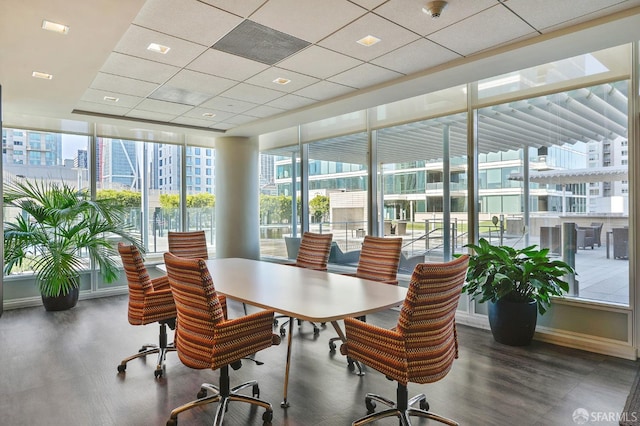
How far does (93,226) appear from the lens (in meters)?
5.48

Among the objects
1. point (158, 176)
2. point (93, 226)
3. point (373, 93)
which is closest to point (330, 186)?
point (373, 93)

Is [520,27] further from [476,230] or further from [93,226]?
[93,226]

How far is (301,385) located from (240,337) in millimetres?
965

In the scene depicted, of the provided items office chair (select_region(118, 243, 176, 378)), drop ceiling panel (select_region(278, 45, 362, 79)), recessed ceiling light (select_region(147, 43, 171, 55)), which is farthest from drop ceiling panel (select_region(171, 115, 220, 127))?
office chair (select_region(118, 243, 176, 378))

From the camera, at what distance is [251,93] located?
15.1ft

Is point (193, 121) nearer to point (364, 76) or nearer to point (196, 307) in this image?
point (364, 76)

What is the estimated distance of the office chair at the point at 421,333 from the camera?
203cm

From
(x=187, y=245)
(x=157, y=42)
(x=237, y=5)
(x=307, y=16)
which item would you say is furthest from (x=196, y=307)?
(x=187, y=245)

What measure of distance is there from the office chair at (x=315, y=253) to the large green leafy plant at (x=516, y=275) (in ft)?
5.14

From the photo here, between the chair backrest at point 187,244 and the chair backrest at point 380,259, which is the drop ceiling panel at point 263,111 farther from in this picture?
the chair backrest at point 380,259

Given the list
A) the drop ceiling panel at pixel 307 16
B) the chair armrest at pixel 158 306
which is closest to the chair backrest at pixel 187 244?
the chair armrest at pixel 158 306

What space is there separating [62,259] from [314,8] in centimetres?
458

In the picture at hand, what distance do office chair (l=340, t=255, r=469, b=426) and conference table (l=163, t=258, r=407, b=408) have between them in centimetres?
23

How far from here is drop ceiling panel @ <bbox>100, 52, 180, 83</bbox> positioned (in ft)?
11.6
